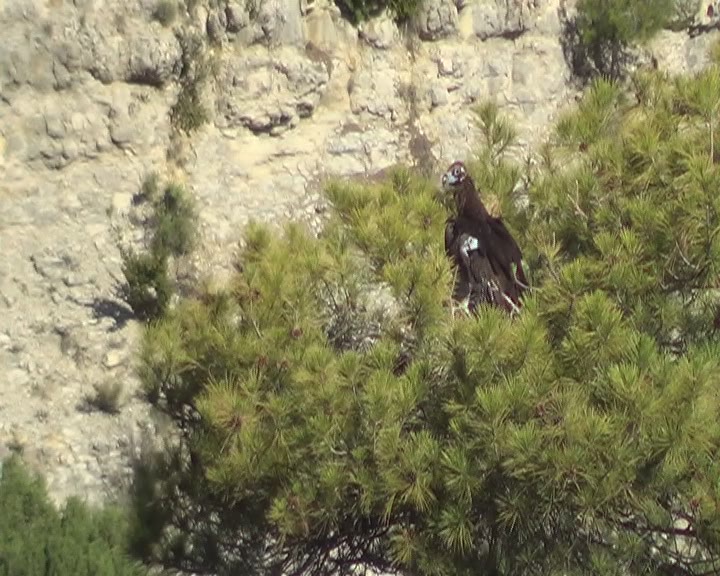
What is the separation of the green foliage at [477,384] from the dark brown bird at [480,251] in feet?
0.35

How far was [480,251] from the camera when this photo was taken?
4898 millimetres

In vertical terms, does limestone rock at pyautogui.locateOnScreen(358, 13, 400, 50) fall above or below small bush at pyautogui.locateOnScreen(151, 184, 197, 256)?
above

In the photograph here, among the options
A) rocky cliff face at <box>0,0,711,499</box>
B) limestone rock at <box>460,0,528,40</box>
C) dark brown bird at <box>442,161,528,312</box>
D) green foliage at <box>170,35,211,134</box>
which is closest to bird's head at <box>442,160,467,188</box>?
dark brown bird at <box>442,161,528,312</box>

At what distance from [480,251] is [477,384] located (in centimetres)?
68

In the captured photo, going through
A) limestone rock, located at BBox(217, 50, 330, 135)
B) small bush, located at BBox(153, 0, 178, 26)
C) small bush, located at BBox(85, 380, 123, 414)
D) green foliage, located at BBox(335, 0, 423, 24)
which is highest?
small bush, located at BBox(153, 0, 178, 26)

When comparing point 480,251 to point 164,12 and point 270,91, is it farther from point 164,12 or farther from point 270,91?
point 270,91

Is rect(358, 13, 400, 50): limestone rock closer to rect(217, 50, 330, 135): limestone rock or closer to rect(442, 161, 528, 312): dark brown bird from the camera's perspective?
rect(217, 50, 330, 135): limestone rock

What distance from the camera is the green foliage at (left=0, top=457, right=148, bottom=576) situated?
5.62m

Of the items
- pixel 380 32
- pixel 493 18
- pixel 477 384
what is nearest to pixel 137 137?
pixel 380 32

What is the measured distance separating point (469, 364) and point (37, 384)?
4476 millimetres

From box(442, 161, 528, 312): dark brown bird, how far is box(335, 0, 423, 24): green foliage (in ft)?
16.8

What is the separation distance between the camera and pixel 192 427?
5.32 m

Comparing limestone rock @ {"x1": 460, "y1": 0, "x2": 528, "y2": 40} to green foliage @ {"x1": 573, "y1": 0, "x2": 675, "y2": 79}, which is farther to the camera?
green foliage @ {"x1": 573, "y1": 0, "x2": 675, "y2": 79}

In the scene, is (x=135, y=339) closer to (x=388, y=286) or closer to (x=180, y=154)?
(x=180, y=154)
